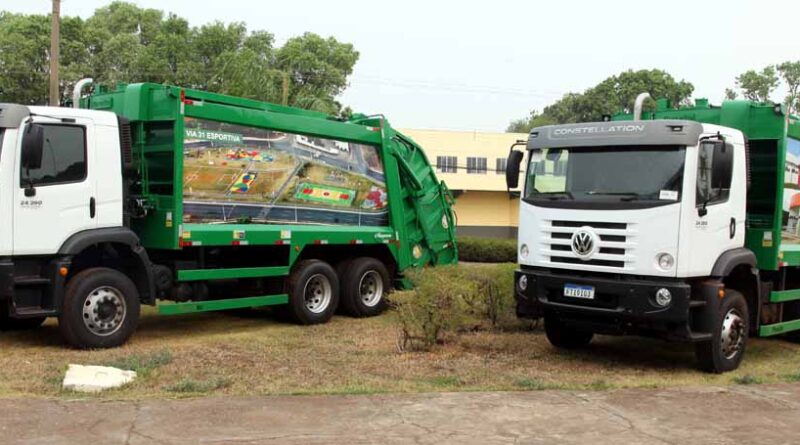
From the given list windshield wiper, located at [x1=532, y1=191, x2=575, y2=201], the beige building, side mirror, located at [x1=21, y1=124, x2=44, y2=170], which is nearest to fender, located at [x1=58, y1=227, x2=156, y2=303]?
side mirror, located at [x1=21, y1=124, x2=44, y2=170]

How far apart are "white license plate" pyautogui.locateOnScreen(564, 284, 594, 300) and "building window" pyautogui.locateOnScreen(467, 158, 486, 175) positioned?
98.5 ft

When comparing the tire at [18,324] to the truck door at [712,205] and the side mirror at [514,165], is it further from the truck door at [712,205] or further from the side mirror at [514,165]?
the truck door at [712,205]

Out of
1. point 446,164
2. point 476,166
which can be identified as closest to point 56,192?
point 446,164

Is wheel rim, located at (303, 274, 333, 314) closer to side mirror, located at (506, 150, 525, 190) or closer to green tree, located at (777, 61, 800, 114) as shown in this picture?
side mirror, located at (506, 150, 525, 190)

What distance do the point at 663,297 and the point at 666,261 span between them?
0.36m

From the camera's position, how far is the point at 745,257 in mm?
8344

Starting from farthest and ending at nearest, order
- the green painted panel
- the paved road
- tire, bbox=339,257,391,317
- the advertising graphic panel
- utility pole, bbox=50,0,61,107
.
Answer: utility pole, bbox=50,0,61,107
tire, bbox=339,257,391,317
the advertising graphic panel
the green painted panel
the paved road

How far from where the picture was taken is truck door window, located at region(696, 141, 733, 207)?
7.69 meters

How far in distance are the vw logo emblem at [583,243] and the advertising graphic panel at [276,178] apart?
171 inches

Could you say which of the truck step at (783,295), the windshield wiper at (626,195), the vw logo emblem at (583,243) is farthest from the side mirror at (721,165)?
the truck step at (783,295)

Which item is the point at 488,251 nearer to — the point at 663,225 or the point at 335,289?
the point at 335,289

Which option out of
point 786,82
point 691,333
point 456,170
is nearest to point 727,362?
point 691,333

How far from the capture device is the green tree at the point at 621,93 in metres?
53.5

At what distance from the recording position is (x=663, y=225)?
25.0ft
